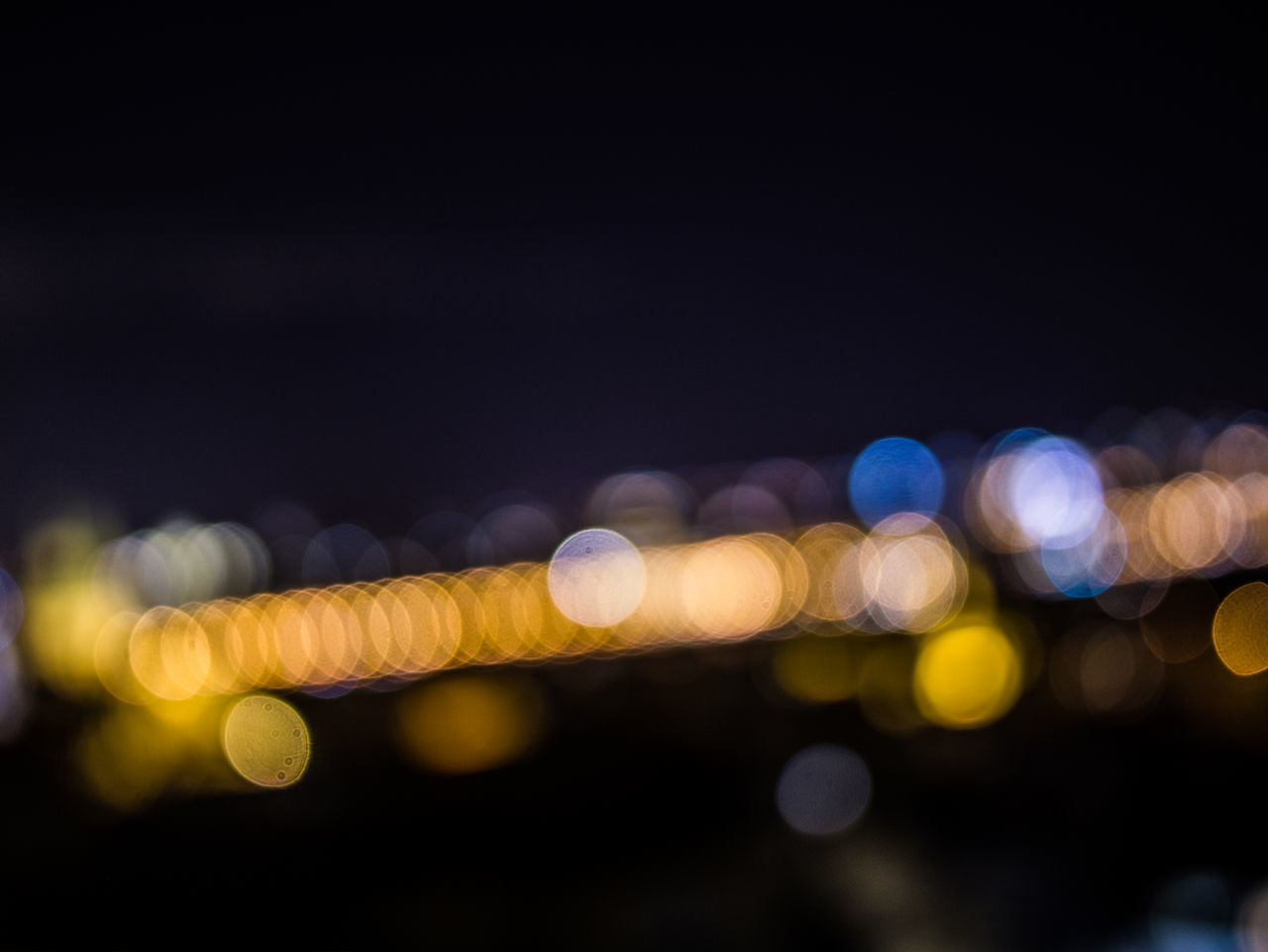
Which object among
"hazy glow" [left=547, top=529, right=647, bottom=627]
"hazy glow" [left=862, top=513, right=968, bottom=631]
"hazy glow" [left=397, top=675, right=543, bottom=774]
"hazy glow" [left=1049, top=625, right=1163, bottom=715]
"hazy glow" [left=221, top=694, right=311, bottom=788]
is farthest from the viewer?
"hazy glow" [left=547, top=529, right=647, bottom=627]

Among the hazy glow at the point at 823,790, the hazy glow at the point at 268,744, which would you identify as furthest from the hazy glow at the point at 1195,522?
the hazy glow at the point at 268,744

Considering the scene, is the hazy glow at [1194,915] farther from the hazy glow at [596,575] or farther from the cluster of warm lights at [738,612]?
the hazy glow at [596,575]

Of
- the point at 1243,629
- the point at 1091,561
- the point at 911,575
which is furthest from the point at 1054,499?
the point at 1243,629

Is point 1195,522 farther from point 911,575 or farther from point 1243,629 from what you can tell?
point 1243,629

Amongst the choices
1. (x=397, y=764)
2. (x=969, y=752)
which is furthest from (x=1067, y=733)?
(x=397, y=764)

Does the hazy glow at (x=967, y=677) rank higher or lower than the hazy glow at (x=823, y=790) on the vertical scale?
higher

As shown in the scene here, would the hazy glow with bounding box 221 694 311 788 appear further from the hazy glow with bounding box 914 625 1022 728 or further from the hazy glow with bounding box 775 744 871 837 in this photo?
the hazy glow with bounding box 914 625 1022 728

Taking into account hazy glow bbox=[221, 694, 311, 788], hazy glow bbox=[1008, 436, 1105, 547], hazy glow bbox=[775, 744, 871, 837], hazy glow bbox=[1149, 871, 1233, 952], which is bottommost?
hazy glow bbox=[1149, 871, 1233, 952]

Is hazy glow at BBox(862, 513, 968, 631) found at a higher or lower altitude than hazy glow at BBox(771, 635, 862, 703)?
higher

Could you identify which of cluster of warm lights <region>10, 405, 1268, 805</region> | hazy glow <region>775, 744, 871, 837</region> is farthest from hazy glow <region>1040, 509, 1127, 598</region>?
hazy glow <region>775, 744, 871, 837</region>
